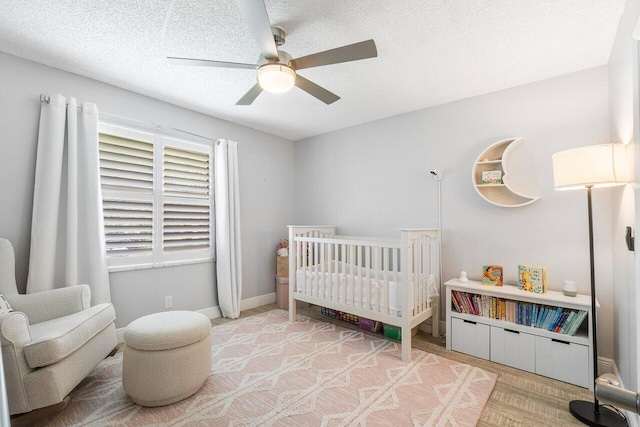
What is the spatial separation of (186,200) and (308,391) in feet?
7.53

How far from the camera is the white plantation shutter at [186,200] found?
10.1 ft

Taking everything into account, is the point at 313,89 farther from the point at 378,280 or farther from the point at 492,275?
the point at 492,275

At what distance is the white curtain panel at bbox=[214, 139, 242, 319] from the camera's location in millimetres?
3361

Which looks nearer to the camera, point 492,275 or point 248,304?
point 492,275

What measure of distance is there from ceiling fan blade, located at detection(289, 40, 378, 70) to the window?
1.96 metres

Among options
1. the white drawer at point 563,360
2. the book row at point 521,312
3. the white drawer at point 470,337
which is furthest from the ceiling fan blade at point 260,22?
the white drawer at point 563,360

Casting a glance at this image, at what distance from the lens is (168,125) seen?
309cm

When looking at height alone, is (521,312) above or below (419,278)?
below

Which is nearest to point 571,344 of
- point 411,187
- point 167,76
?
point 411,187

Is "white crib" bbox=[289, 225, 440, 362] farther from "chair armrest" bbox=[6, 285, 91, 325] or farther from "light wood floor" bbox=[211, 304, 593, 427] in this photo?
"chair armrest" bbox=[6, 285, 91, 325]

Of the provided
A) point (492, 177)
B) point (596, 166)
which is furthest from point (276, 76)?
point (492, 177)

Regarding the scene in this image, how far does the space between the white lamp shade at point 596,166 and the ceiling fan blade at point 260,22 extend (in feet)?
6.28

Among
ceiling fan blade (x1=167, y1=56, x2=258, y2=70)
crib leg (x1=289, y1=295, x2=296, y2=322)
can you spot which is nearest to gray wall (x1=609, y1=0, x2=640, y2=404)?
ceiling fan blade (x1=167, y1=56, x2=258, y2=70)

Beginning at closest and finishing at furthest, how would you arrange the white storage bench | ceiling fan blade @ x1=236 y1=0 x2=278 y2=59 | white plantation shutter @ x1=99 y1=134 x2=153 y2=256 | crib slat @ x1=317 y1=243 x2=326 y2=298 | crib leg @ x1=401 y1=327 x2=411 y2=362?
ceiling fan blade @ x1=236 y1=0 x2=278 y2=59 → the white storage bench → crib leg @ x1=401 y1=327 x2=411 y2=362 → white plantation shutter @ x1=99 y1=134 x2=153 y2=256 → crib slat @ x1=317 y1=243 x2=326 y2=298
